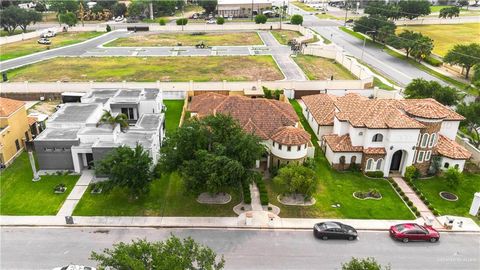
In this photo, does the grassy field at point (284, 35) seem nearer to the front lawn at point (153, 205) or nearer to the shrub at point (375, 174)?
the shrub at point (375, 174)

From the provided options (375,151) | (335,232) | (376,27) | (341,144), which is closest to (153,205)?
(335,232)

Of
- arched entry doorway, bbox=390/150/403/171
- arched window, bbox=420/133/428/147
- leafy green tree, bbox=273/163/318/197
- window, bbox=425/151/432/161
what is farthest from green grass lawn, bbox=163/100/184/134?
window, bbox=425/151/432/161

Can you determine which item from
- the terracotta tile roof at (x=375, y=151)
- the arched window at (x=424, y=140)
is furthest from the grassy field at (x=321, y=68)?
the arched window at (x=424, y=140)

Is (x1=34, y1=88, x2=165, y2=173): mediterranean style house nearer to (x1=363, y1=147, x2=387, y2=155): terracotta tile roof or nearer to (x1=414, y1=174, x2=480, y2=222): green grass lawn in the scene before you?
(x1=363, y1=147, x2=387, y2=155): terracotta tile roof

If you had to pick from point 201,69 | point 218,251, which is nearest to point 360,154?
point 218,251

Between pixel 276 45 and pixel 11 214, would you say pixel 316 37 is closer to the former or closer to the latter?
pixel 276 45

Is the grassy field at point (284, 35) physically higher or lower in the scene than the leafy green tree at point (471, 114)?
higher
